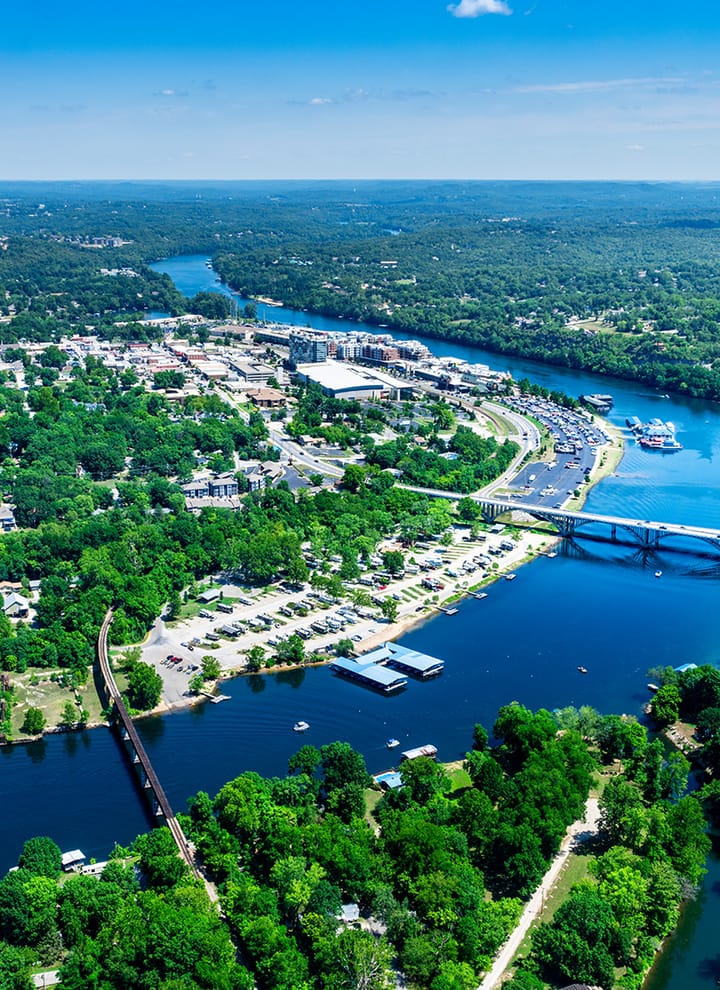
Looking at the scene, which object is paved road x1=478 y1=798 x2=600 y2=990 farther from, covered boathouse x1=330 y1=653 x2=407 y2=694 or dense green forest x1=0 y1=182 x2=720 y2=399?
dense green forest x1=0 y1=182 x2=720 y2=399

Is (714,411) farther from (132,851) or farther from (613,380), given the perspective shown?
(132,851)

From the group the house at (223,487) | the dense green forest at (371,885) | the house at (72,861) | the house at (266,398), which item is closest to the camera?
the dense green forest at (371,885)

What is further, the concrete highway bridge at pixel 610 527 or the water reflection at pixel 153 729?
the concrete highway bridge at pixel 610 527

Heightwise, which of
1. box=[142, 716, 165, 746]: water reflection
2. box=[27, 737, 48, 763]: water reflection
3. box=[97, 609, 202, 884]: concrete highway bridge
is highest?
box=[97, 609, 202, 884]: concrete highway bridge

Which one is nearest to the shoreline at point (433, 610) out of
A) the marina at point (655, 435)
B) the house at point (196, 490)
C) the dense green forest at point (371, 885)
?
the dense green forest at point (371, 885)

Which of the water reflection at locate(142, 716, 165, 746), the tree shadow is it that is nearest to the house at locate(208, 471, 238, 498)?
the water reflection at locate(142, 716, 165, 746)

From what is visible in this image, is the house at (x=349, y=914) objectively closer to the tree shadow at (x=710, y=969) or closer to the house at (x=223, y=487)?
the tree shadow at (x=710, y=969)
